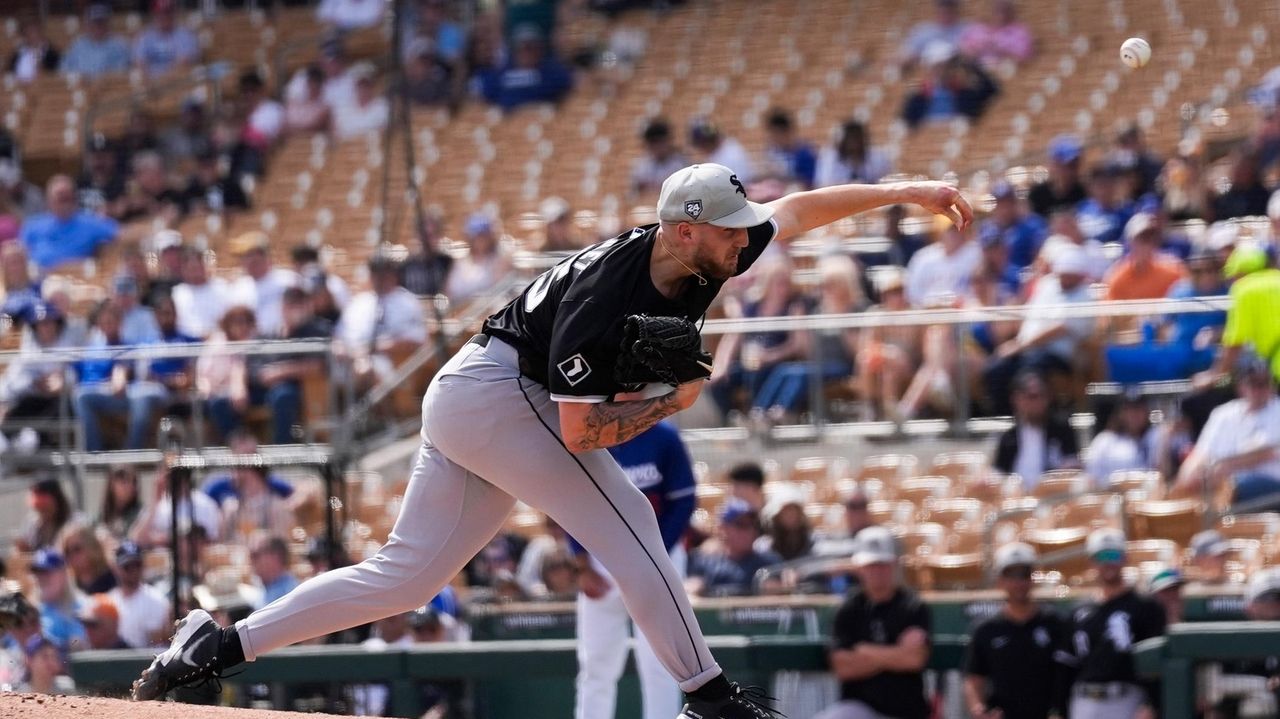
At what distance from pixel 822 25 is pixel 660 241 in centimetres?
1208

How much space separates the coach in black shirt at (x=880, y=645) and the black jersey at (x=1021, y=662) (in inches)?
9.1

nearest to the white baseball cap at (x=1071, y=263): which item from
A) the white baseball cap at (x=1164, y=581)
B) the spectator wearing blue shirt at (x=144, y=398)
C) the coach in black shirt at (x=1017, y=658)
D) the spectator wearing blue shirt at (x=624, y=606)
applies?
the white baseball cap at (x=1164, y=581)

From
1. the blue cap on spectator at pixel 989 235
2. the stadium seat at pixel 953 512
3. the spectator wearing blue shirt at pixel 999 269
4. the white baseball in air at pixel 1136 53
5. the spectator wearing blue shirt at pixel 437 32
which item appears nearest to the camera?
the white baseball in air at pixel 1136 53

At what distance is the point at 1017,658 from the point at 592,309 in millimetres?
3823

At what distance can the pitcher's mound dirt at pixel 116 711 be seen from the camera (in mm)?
5039

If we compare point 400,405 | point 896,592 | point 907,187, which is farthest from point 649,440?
point 400,405

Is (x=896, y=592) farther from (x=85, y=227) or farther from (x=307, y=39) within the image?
(x=307, y=39)

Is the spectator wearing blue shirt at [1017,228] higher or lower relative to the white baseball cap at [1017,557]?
higher

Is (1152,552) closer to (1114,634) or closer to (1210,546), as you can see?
(1210,546)

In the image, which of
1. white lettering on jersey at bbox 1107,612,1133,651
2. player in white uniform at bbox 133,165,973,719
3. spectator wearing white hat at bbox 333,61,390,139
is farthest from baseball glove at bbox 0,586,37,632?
spectator wearing white hat at bbox 333,61,390,139

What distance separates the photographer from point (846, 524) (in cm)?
924

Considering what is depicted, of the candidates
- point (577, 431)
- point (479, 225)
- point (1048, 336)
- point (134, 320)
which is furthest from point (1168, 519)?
point (134, 320)

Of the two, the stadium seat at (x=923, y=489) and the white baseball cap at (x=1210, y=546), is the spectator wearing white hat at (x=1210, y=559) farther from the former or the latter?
the stadium seat at (x=923, y=489)

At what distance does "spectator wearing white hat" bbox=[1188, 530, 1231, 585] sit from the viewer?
8125 mm
